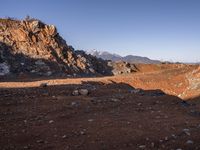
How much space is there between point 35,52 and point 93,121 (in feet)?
96.9

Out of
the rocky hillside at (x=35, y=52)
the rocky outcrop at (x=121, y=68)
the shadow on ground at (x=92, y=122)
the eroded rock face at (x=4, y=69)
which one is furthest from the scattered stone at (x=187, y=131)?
the rocky outcrop at (x=121, y=68)

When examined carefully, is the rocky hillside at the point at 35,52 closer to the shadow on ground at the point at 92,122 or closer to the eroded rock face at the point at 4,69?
the eroded rock face at the point at 4,69

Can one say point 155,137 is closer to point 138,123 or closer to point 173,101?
point 138,123

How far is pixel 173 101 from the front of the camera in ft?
61.9

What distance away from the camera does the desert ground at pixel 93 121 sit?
10.7 meters

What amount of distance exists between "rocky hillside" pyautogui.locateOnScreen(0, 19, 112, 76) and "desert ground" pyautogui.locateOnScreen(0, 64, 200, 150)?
58.2 feet

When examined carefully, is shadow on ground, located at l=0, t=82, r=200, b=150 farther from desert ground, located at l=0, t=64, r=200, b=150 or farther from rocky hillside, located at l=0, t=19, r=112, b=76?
rocky hillside, located at l=0, t=19, r=112, b=76

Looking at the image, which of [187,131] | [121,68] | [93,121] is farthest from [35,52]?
[187,131]

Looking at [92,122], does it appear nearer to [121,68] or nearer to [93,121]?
[93,121]

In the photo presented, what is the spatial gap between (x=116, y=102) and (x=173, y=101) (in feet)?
10.3

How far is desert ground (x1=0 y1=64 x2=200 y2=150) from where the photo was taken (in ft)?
35.0

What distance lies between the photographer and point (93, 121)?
13.5 metres

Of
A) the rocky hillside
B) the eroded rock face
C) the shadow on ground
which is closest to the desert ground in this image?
the shadow on ground

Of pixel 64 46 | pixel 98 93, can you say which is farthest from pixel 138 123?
pixel 64 46
